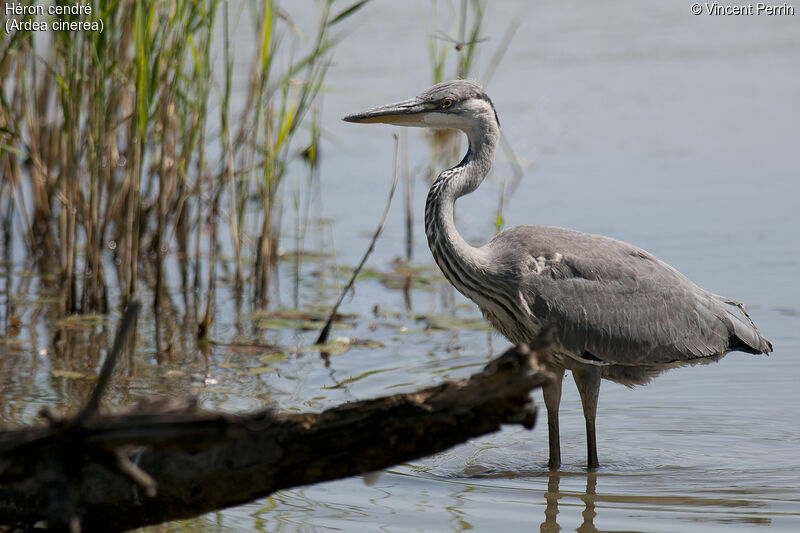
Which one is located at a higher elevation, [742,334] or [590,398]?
[742,334]

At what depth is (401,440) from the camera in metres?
2.66

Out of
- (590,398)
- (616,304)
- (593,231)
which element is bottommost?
(590,398)

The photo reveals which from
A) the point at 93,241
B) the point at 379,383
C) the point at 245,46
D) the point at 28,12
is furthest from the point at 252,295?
the point at 245,46

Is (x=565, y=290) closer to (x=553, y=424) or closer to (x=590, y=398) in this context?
(x=590, y=398)

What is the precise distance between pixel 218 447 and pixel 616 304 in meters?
2.56

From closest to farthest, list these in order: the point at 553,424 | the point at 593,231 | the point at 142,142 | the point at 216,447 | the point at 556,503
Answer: the point at 216,447, the point at 556,503, the point at 553,424, the point at 142,142, the point at 593,231

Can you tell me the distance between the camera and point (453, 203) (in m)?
4.70

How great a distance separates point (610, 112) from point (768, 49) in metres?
2.90

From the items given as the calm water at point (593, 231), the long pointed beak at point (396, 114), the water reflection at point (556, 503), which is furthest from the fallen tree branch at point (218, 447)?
the long pointed beak at point (396, 114)

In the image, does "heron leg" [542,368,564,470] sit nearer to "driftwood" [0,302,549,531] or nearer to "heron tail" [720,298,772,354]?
"heron tail" [720,298,772,354]

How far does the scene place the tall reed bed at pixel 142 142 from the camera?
228 inches

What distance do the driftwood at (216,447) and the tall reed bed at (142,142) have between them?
10.0 feet

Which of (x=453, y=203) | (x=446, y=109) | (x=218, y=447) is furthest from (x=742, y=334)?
(x=218, y=447)

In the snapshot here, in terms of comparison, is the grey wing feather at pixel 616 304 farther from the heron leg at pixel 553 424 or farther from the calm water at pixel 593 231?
the calm water at pixel 593 231
